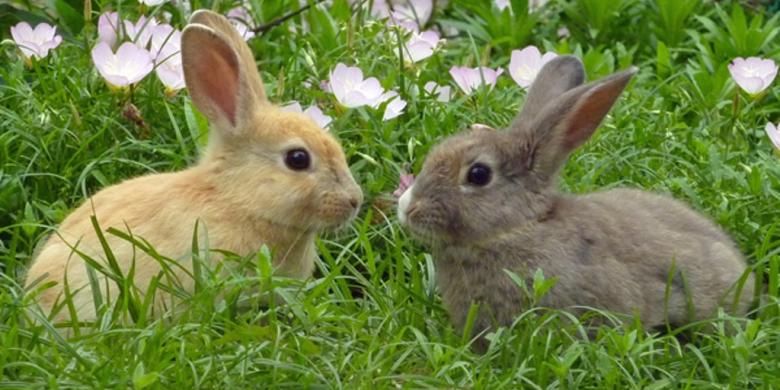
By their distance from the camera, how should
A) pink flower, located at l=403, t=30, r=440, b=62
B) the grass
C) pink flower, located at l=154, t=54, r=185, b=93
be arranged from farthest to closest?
1. pink flower, located at l=403, t=30, r=440, b=62
2. pink flower, located at l=154, t=54, r=185, b=93
3. the grass

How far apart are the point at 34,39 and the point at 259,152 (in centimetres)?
138

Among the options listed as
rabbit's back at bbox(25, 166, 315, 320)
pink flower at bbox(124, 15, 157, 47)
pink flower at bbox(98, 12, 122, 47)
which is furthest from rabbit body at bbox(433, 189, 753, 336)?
pink flower at bbox(98, 12, 122, 47)

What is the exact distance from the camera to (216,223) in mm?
5906

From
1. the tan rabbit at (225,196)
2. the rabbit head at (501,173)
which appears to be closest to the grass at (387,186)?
the tan rabbit at (225,196)

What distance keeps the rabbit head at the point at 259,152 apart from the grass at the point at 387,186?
0.67ft

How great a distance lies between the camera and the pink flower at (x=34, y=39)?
6.87 m

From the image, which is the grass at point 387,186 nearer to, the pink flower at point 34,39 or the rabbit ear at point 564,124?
the pink flower at point 34,39

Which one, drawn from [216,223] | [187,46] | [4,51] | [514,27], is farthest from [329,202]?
[514,27]

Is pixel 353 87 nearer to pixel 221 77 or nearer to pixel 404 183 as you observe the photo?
pixel 404 183

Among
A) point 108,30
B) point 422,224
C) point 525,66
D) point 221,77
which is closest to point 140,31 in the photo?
point 108,30

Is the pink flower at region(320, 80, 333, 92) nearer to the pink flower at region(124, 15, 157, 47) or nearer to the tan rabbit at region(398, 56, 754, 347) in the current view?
the pink flower at region(124, 15, 157, 47)

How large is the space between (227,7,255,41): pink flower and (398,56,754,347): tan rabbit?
1.77 metres

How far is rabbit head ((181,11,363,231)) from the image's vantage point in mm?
5977

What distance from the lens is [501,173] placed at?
587cm
